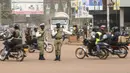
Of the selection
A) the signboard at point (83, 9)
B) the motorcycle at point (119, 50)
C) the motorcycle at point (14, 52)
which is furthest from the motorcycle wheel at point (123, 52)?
the signboard at point (83, 9)

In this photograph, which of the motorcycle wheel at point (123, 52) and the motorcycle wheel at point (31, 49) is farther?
the motorcycle wheel at point (31, 49)

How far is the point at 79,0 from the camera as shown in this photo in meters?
58.2

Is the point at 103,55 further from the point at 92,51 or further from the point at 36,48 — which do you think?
the point at 36,48

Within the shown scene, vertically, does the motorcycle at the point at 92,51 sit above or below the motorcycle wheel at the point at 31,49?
above

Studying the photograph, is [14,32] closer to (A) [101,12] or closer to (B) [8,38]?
(B) [8,38]

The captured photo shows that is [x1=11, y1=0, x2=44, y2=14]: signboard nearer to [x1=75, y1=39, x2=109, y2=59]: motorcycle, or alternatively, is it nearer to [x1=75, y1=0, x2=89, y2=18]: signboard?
[x1=75, y1=0, x2=89, y2=18]: signboard

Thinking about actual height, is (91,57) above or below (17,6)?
below

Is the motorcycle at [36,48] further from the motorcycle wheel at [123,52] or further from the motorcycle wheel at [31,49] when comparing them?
the motorcycle wheel at [123,52]

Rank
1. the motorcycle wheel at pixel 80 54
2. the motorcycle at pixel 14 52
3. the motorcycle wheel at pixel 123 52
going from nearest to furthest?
1. the motorcycle at pixel 14 52
2. the motorcycle wheel at pixel 80 54
3. the motorcycle wheel at pixel 123 52

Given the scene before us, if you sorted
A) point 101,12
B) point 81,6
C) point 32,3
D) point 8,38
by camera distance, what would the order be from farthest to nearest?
1. point 101,12
2. point 81,6
3. point 32,3
4. point 8,38


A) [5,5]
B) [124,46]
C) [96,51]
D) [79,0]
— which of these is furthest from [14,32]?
[5,5]

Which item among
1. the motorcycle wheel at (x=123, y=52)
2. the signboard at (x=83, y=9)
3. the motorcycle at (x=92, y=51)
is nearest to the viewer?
the motorcycle at (x=92, y=51)

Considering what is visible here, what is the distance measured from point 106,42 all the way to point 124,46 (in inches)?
43.4

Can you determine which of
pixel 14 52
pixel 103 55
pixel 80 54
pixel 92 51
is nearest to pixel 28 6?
pixel 80 54
